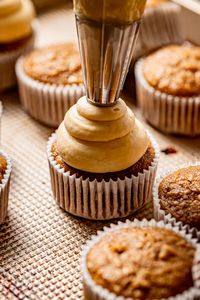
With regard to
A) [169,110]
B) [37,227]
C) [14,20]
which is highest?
[14,20]

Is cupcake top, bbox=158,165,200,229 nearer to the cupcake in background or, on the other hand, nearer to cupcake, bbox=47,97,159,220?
cupcake, bbox=47,97,159,220

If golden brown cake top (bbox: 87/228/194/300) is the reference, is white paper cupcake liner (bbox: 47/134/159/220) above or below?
below

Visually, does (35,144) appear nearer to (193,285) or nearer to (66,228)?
(66,228)

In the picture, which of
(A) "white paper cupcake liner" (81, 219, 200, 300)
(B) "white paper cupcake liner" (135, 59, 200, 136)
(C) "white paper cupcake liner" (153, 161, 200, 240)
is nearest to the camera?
(A) "white paper cupcake liner" (81, 219, 200, 300)

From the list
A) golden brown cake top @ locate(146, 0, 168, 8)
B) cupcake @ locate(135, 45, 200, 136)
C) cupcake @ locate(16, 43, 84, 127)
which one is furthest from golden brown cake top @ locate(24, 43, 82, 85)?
golden brown cake top @ locate(146, 0, 168, 8)

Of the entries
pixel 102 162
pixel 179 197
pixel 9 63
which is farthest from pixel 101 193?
pixel 9 63

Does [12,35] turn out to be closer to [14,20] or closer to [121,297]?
[14,20]

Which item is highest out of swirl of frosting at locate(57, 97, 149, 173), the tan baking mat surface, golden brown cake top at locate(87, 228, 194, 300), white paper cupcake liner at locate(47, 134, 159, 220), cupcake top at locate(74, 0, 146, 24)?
cupcake top at locate(74, 0, 146, 24)
